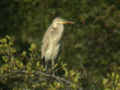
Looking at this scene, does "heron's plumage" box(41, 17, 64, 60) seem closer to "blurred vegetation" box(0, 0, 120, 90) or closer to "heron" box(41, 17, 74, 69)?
"heron" box(41, 17, 74, 69)

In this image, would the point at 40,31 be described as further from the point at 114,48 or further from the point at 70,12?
the point at 114,48

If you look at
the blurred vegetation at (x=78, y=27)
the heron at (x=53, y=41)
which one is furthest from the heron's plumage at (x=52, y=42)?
the blurred vegetation at (x=78, y=27)

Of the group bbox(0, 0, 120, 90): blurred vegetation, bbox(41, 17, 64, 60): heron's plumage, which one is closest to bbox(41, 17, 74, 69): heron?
bbox(41, 17, 64, 60): heron's plumage

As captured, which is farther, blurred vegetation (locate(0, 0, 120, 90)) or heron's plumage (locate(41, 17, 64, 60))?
blurred vegetation (locate(0, 0, 120, 90))

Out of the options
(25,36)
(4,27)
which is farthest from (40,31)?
(4,27)

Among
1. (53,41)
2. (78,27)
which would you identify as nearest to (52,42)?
(53,41)

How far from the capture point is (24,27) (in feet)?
23.6

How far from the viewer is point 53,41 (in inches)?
159

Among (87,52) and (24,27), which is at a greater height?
(24,27)

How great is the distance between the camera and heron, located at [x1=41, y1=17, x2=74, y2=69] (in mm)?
4023

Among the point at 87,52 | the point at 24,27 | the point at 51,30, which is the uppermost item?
the point at 51,30

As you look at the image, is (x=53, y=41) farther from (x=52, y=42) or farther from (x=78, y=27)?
(x=78, y=27)

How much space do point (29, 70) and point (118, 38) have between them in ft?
16.0

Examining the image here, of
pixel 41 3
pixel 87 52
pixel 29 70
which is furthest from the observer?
pixel 41 3
